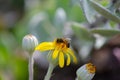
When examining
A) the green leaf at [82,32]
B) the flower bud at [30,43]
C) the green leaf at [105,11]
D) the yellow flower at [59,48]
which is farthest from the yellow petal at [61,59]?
the green leaf at [82,32]

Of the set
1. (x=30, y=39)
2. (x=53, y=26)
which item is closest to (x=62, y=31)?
(x=53, y=26)

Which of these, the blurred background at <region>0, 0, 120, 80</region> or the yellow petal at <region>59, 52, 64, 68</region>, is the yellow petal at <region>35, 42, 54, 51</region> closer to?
the yellow petal at <region>59, 52, 64, 68</region>

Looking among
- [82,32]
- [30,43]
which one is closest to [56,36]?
[82,32]

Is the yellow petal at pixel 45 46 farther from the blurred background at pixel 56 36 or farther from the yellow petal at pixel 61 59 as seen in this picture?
the blurred background at pixel 56 36

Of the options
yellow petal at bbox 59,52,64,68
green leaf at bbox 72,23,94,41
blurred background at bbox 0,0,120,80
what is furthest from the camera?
blurred background at bbox 0,0,120,80

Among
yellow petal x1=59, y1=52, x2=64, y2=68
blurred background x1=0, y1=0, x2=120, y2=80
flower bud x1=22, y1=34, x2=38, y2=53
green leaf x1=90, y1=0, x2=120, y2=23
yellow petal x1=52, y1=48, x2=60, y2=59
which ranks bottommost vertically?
blurred background x1=0, y1=0, x2=120, y2=80

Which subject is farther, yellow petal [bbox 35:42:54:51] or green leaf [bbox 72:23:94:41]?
green leaf [bbox 72:23:94:41]

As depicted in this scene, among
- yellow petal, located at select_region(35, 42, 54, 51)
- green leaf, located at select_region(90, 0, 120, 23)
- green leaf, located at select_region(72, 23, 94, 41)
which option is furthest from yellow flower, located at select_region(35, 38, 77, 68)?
green leaf, located at select_region(72, 23, 94, 41)

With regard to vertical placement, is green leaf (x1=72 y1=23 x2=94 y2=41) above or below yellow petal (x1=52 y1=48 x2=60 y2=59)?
below

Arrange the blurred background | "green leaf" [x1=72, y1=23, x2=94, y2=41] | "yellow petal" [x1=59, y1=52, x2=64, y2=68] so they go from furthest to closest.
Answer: the blurred background
"green leaf" [x1=72, y1=23, x2=94, y2=41]
"yellow petal" [x1=59, y1=52, x2=64, y2=68]
